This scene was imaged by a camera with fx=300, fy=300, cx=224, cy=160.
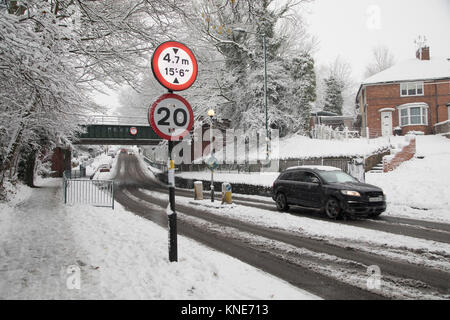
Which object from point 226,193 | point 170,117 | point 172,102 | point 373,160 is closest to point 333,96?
point 373,160

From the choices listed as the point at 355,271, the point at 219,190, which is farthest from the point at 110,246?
the point at 219,190

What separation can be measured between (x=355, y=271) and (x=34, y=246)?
6620 millimetres

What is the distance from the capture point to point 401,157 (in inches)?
743

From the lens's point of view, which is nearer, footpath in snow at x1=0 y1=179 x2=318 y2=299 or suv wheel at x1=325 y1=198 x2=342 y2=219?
footpath in snow at x1=0 y1=179 x2=318 y2=299

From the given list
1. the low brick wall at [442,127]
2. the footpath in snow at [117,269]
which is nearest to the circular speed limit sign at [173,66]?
the footpath in snow at [117,269]

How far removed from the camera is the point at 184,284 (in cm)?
440

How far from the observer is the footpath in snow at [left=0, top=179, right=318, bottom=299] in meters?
4.16

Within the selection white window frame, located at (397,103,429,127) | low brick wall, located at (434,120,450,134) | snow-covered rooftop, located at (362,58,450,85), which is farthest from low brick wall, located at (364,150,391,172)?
snow-covered rooftop, located at (362,58,450,85)

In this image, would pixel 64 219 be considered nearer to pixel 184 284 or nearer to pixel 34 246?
pixel 34 246

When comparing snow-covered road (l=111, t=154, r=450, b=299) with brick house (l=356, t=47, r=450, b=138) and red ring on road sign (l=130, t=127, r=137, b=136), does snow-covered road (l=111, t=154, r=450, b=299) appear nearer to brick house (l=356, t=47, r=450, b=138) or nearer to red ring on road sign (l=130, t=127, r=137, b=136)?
brick house (l=356, t=47, r=450, b=138)

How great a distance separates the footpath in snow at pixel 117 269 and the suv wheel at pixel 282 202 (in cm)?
546

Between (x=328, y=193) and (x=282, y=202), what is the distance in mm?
2210

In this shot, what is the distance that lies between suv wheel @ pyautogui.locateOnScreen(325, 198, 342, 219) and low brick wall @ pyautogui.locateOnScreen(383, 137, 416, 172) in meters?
10.0

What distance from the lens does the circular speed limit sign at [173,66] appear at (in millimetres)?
4908
